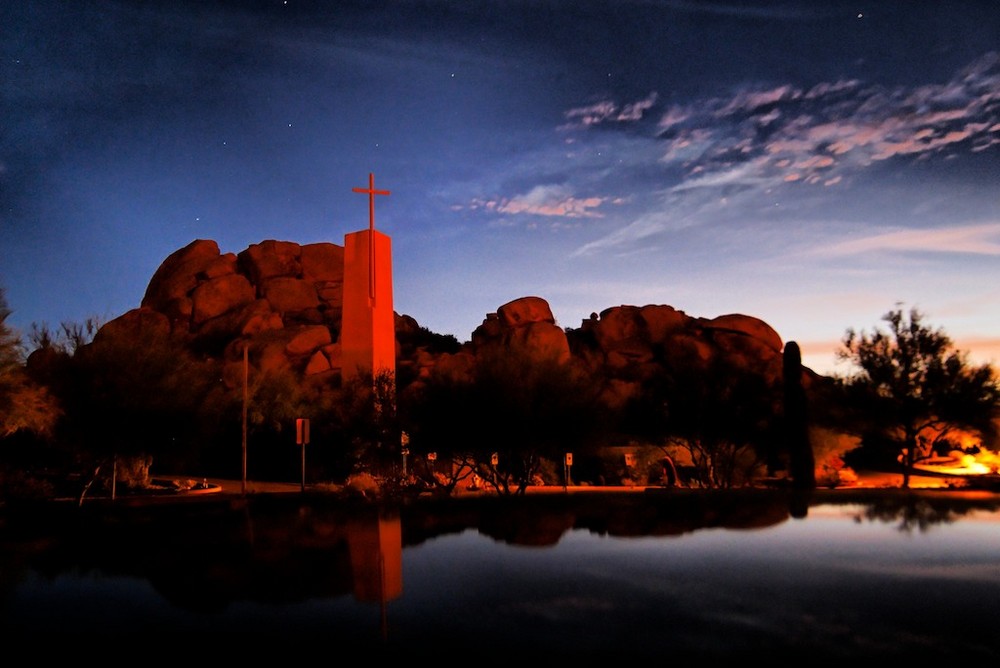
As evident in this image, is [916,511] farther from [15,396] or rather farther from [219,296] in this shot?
[219,296]

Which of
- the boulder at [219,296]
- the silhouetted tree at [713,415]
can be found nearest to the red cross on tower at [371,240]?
the silhouetted tree at [713,415]

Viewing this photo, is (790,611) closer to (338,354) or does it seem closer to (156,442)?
(156,442)

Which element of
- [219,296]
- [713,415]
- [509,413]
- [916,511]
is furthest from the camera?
[219,296]

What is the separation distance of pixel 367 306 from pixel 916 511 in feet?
78.7

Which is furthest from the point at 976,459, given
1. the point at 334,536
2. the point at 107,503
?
the point at 107,503

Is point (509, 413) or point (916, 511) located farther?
point (509, 413)

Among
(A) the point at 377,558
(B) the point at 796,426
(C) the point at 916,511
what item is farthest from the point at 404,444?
(A) the point at 377,558

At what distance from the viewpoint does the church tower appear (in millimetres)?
37688

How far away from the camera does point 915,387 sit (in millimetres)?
32844

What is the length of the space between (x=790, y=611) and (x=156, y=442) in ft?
79.3

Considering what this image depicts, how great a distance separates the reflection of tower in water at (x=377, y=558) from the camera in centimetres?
1086

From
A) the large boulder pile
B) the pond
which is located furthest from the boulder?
the pond

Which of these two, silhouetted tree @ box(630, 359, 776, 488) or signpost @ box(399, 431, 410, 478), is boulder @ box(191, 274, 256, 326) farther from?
silhouetted tree @ box(630, 359, 776, 488)

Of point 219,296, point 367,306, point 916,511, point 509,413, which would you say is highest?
point 219,296
